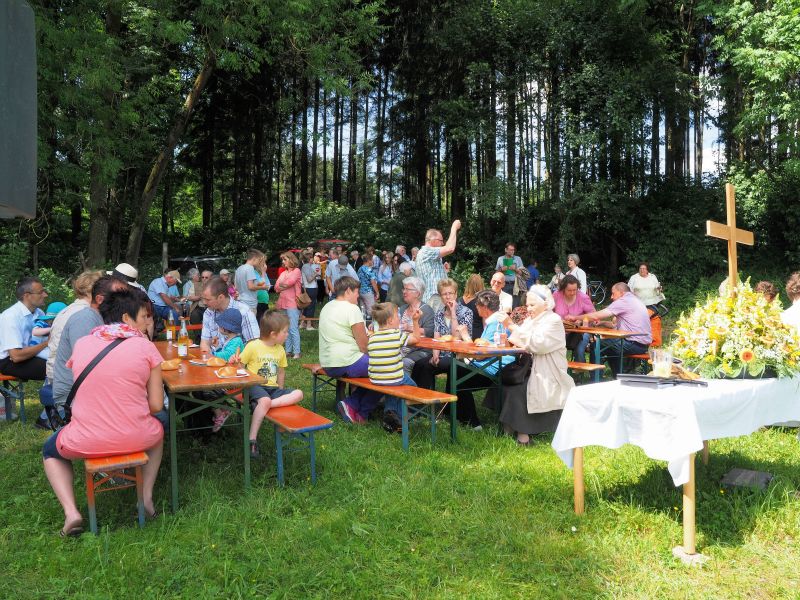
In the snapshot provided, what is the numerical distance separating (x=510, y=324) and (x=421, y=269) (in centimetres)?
225

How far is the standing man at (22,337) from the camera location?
6.50 meters

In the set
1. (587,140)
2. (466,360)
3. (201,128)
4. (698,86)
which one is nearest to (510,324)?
(466,360)

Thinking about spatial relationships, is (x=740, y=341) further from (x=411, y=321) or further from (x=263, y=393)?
(x=411, y=321)

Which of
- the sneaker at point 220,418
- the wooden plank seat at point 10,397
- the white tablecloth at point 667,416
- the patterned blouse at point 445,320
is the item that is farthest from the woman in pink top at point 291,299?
the white tablecloth at point 667,416

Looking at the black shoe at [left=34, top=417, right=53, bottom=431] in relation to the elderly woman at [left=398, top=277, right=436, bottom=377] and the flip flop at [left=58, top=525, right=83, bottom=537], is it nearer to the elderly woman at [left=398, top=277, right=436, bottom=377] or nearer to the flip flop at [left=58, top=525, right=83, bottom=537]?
the flip flop at [left=58, top=525, right=83, bottom=537]

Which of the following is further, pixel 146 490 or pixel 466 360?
pixel 466 360

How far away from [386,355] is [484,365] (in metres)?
0.99

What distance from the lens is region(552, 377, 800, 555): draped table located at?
354cm

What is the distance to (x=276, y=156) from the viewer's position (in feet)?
109

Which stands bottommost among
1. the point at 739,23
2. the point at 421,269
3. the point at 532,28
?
the point at 421,269

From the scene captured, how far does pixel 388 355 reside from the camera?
605cm

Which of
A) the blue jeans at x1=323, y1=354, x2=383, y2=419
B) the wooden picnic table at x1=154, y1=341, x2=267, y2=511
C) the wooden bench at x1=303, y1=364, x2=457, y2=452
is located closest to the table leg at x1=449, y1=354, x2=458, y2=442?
the wooden bench at x1=303, y1=364, x2=457, y2=452

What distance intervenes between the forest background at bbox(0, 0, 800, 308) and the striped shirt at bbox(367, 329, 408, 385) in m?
8.56

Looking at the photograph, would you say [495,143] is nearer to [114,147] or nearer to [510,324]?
[114,147]
